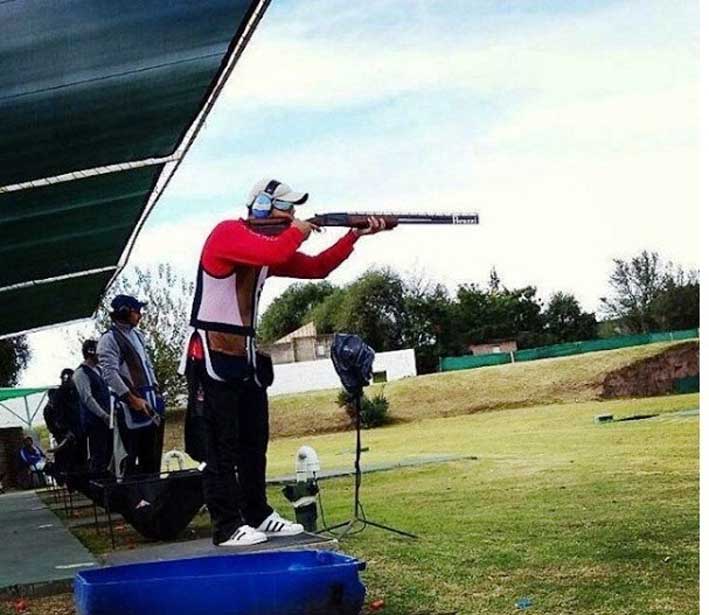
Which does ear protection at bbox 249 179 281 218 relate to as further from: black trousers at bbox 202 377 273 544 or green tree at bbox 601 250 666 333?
green tree at bbox 601 250 666 333

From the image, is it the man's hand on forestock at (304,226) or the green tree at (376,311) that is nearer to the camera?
the man's hand on forestock at (304,226)

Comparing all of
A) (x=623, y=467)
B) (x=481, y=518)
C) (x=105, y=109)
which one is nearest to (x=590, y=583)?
(x=481, y=518)

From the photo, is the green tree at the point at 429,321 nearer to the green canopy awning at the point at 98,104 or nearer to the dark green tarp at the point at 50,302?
the dark green tarp at the point at 50,302

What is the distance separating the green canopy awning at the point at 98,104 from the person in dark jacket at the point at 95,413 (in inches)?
42.7

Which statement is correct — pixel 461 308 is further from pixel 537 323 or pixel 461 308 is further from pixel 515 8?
pixel 515 8

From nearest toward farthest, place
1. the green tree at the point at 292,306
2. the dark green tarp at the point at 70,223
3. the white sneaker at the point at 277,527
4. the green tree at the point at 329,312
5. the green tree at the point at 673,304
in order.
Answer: the white sneaker at the point at 277,527
the dark green tarp at the point at 70,223
the green tree at the point at 673,304
the green tree at the point at 329,312
the green tree at the point at 292,306

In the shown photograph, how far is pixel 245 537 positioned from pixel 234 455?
263 mm

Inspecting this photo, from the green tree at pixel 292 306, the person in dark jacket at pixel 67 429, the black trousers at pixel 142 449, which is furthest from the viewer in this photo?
the green tree at pixel 292 306

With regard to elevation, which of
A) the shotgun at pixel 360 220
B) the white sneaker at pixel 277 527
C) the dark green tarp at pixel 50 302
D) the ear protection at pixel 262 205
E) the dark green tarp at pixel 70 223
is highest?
the dark green tarp at pixel 70 223

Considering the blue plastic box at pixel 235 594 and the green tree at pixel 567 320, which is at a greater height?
the green tree at pixel 567 320

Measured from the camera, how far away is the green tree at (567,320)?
134 ft

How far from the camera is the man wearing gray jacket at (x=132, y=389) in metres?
5.52

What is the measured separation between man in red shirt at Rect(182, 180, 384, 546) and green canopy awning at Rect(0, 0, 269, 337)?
1.10m

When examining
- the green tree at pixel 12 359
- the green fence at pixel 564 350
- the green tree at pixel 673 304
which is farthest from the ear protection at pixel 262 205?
the green tree at pixel 673 304
